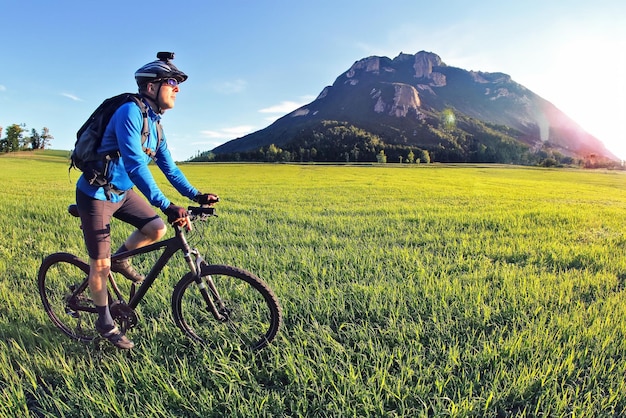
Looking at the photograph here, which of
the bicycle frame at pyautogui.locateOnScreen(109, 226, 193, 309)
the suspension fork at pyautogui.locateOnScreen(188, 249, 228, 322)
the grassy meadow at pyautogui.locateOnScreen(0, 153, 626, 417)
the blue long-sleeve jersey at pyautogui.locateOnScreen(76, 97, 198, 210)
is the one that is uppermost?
the blue long-sleeve jersey at pyautogui.locateOnScreen(76, 97, 198, 210)

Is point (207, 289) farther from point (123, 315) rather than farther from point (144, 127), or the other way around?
point (144, 127)

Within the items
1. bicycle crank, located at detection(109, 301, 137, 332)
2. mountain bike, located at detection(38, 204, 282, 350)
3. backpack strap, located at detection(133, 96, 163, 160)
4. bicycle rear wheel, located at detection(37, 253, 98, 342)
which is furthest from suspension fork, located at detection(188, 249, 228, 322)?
bicycle rear wheel, located at detection(37, 253, 98, 342)

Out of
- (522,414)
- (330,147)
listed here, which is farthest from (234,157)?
(522,414)

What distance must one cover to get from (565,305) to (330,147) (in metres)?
146

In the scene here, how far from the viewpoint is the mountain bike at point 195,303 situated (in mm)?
3156

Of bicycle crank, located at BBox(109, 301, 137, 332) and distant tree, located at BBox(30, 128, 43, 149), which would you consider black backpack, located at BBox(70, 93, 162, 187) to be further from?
distant tree, located at BBox(30, 128, 43, 149)

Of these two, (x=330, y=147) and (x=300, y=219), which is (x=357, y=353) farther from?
(x=330, y=147)

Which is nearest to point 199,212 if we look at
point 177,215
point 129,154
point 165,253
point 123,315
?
point 177,215

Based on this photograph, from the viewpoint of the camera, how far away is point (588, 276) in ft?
17.0

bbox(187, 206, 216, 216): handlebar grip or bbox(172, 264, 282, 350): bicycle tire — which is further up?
bbox(187, 206, 216, 216): handlebar grip

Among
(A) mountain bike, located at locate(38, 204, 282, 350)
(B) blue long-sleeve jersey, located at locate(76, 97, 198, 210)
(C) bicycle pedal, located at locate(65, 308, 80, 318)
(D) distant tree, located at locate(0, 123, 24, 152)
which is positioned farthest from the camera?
(D) distant tree, located at locate(0, 123, 24, 152)

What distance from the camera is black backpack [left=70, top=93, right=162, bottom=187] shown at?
2.94 metres

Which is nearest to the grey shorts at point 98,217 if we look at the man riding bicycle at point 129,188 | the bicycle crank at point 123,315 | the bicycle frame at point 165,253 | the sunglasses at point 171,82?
the man riding bicycle at point 129,188

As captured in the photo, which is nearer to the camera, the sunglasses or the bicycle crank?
the sunglasses
